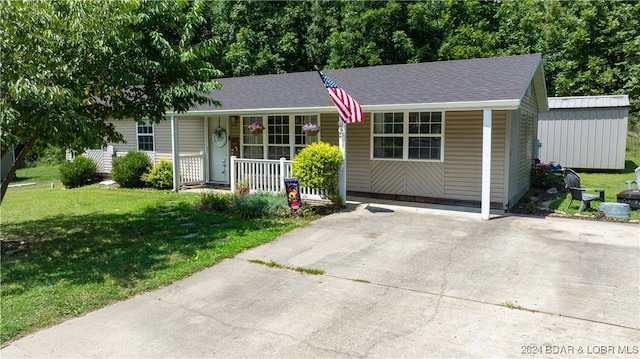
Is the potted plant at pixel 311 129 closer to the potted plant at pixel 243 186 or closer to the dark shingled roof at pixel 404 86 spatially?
the dark shingled roof at pixel 404 86

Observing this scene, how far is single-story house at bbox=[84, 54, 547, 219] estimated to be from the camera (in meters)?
9.29

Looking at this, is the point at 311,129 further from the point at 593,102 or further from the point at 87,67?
the point at 593,102

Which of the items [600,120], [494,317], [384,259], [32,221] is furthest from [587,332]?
[600,120]

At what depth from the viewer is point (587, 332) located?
12.3 feet

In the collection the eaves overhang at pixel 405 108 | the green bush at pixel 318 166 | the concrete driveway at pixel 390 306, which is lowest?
the concrete driveway at pixel 390 306

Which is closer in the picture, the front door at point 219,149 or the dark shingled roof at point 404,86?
the dark shingled roof at point 404,86

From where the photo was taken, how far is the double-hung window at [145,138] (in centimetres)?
1491

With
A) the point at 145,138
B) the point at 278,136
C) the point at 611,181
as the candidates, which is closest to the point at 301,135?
the point at 278,136

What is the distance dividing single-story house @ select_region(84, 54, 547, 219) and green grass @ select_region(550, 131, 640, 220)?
1.12 metres

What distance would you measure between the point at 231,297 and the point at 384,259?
2301mm

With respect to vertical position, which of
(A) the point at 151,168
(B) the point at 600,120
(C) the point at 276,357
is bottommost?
(C) the point at 276,357

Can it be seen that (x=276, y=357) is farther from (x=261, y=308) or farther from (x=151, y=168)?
(x=151, y=168)

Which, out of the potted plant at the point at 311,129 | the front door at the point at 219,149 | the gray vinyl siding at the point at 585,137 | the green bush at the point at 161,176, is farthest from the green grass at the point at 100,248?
the gray vinyl siding at the point at 585,137

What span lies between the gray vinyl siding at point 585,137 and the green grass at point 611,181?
64 centimetres
